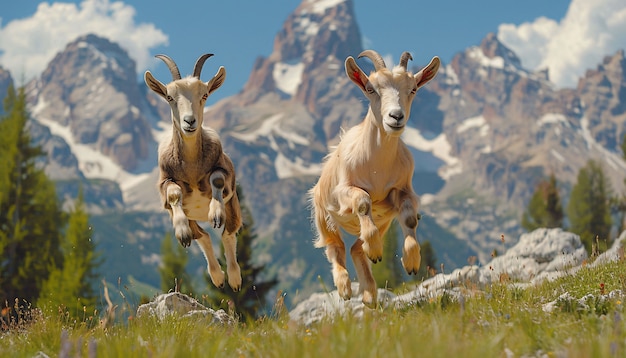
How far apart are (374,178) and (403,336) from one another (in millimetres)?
5452

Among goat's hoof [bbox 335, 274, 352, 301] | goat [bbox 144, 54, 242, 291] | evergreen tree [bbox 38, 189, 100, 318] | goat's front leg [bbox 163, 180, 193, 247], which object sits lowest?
evergreen tree [bbox 38, 189, 100, 318]

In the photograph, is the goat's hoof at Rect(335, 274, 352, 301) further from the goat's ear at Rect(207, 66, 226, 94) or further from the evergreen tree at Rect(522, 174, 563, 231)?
the evergreen tree at Rect(522, 174, 563, 231)

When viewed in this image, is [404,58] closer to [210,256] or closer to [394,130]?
[394,130]

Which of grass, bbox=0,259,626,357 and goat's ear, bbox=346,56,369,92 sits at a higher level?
goat's ear, bbox=346,56,369,92

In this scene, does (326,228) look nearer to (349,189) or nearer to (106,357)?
(349,189)

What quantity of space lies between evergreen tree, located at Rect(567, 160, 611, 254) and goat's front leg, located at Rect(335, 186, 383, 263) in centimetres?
7236

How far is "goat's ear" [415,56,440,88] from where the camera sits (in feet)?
37.4

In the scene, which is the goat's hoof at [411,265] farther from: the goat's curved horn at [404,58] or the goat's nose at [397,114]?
the goat's curved horn at [404,58]

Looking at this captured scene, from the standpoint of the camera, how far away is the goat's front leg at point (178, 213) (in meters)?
10.1

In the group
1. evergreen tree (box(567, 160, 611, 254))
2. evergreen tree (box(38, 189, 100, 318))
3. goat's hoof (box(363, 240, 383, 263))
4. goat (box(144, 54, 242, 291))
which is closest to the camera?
goat's hoof (box(363, 240, 383, 263))

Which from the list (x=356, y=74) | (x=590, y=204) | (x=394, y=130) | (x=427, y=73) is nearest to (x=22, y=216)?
(x=356, y=74)

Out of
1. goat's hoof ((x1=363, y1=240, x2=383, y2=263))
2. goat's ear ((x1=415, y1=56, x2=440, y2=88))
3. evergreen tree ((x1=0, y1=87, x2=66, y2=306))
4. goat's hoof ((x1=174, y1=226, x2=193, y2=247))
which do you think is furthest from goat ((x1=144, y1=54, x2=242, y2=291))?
evergreen tree ((x1=0, y1=87, x2=66, y2=306))

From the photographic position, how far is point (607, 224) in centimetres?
8075

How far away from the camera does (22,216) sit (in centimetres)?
3988
